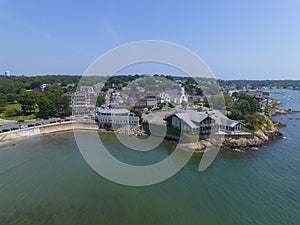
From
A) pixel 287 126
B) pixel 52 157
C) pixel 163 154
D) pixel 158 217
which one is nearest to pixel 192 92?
pixel 287 126

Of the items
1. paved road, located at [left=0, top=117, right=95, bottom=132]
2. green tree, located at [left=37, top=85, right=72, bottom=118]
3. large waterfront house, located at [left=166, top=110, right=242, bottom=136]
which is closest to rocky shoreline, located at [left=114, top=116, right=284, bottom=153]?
large waterfront house, located at [left=166, top=110, right=242, bottom=136]

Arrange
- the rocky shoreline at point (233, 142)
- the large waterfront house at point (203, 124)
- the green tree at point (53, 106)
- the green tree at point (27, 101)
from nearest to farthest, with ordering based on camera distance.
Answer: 1. the rocky shoreline at point (233, 142)
2. the large waterfront house at point (203, 124)
3. the green tree at point (53, 106)
4. the green tree at point (27, 101)

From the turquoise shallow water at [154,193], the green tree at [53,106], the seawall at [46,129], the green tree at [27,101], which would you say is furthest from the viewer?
the green tree at [27,101]

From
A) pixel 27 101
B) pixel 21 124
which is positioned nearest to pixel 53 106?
pixel 27 101

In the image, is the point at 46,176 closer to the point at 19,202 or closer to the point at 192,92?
the point at 19,202

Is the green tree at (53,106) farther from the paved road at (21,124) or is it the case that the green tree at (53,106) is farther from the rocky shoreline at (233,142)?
the rocky shoreline at (233,142)

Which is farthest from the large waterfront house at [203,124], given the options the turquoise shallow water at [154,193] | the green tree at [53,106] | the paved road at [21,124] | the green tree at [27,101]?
the green tree at [27,101]

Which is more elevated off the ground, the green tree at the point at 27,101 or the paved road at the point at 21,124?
the green tree at the point at 27,101

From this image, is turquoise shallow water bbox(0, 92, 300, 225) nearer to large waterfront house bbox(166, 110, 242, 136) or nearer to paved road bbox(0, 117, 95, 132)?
large waterfront house bbox(166, 110, 242, 136)
